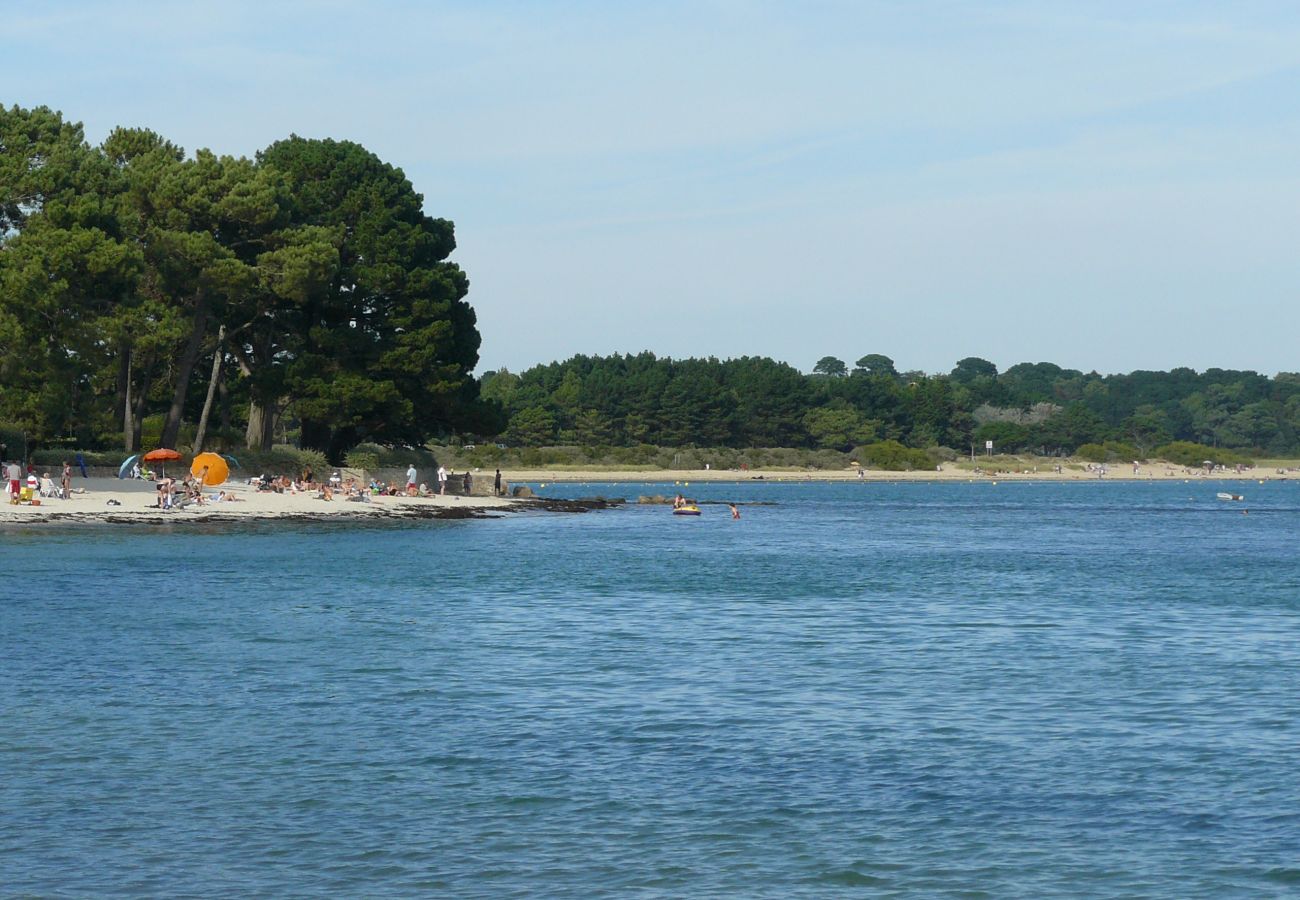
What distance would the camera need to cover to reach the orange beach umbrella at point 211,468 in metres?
72.4

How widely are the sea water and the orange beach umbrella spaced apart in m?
25.7

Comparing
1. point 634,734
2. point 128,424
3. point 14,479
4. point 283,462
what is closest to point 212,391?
point 283,462

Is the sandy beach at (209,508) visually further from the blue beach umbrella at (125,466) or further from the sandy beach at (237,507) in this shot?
the blue beach umbrella at (125,466)

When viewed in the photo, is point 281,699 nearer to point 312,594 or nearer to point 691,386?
point 312,594

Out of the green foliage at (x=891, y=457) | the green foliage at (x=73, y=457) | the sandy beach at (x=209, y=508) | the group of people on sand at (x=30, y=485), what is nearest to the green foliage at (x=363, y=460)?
the sandy beach at (x=209, y=508)

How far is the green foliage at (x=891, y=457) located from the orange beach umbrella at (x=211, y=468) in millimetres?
126622

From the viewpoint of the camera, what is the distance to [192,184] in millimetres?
75500

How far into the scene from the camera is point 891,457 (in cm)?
19200

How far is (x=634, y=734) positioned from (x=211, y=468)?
55.8m

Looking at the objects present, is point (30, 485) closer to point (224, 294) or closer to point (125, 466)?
point (125, 466)

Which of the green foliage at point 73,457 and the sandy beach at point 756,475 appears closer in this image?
the green foliage at point 73,457

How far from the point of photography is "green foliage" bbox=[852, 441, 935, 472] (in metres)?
191

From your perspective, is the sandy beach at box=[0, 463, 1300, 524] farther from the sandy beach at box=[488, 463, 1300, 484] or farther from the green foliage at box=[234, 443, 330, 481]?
the sandy beach at box=[488, 463, 1300, 484]

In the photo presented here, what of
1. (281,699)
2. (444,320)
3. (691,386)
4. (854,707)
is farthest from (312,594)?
(691,386)
